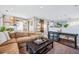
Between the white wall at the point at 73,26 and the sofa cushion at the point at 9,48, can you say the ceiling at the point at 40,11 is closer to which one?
the white wall at the point at 73,26

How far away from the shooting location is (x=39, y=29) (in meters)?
2.94

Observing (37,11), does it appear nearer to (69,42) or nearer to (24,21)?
(24,21)

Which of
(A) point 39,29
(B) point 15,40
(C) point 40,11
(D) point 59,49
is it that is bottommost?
(D) point 59,49

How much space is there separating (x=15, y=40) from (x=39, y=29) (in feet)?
1.99

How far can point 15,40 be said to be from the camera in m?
2.90

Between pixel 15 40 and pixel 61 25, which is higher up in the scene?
pixel 61 25

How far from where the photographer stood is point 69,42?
291 centimetres

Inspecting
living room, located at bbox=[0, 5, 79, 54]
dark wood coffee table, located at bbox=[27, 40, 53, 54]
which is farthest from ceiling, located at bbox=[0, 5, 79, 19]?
dark wood coffee table, located at bbox=[27, 40, 53, 54]

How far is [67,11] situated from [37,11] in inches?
26.6

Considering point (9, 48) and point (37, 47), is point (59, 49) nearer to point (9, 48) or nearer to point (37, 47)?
point (37, 47)

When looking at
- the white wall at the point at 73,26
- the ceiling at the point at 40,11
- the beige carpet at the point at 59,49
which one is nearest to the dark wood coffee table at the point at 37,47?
the beige carpet at the point at 59,49

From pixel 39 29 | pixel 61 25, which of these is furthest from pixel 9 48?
pixel 61 25

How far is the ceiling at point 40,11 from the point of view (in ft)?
9.34
